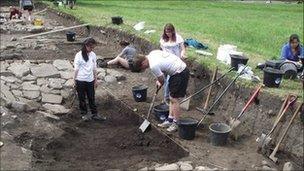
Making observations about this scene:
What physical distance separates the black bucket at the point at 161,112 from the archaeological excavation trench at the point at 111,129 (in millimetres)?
399

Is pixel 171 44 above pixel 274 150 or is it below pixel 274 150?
above

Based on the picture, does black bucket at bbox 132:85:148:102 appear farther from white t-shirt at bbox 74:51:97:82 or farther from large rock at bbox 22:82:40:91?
large rock at bbox 22:82:40:91

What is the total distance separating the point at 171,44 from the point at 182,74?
4.68ft

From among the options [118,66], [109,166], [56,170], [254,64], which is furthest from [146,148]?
[118,66]

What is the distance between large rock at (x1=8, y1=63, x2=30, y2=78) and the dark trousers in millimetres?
2562

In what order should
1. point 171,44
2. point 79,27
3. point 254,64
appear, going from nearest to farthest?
point 171,44, point 254,64, point 79,27

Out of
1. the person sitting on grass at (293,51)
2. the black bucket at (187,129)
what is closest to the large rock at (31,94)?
the black bucket at (187,129)

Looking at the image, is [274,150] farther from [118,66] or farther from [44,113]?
[118,66]

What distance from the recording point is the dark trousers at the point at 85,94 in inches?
450

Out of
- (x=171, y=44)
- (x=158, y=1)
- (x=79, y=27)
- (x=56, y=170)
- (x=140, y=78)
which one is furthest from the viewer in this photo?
(x=158, y=1)

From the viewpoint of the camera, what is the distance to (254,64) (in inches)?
517

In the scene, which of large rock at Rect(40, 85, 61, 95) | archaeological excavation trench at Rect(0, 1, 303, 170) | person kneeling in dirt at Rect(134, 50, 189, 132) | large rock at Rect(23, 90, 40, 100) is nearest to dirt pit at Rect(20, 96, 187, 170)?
archaeological excavation trench at Rect(0, 1, 303, 170)

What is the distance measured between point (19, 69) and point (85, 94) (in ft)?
9.86

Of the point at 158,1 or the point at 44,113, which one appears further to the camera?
the point at 158,1
